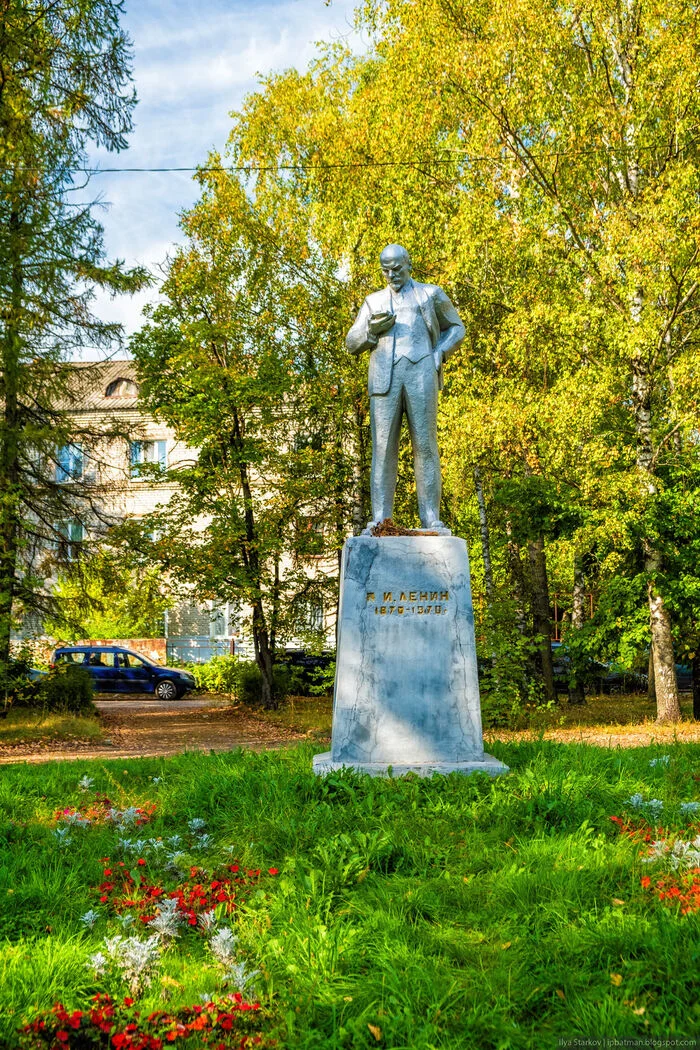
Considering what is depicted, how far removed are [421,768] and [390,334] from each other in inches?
129

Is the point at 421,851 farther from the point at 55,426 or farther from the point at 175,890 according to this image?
the point at 55,426

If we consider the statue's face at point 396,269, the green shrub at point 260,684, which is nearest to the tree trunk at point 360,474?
the green shrub at point 260,684

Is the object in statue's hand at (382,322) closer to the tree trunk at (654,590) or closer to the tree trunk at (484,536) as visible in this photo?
the tree trunk at (654,590)

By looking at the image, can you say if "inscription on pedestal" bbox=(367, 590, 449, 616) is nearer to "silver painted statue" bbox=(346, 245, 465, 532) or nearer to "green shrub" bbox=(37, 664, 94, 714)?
"silver painted statue" bbox=(346, 245, 465, 532)

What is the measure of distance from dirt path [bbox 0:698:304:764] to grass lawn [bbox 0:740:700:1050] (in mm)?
3863

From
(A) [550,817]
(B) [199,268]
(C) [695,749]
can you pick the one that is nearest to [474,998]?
(A) [550,817]

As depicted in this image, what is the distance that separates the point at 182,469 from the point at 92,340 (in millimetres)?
3468

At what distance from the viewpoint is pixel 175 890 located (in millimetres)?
4227

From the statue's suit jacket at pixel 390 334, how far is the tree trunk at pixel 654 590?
7.98 m

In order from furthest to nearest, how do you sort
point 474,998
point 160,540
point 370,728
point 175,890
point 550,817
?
point 160,540 → point 370,728 → point 550,817 → point 175,890 → point 474,998

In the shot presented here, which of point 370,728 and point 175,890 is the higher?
point 370,728

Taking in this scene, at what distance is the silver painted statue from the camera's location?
7.15 meters

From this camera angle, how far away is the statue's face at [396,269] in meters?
7.18

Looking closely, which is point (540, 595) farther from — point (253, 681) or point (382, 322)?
point (382, 322)
